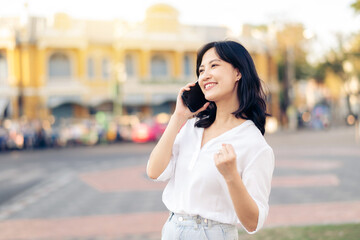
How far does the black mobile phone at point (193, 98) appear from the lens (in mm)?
2824

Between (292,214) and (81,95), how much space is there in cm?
3132

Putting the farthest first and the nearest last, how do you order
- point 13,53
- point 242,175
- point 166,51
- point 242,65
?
point 166,51 → point 13,53 → point 242,65 → point 242,175

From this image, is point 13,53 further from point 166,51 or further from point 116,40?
point 166,51

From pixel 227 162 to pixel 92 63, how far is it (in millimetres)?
38554

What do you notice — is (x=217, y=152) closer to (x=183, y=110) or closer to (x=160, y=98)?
(x=183, y=110)

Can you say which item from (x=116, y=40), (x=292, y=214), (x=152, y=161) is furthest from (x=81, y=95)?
(x=152, y=161)

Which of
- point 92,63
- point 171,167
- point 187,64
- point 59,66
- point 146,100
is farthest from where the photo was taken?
point 187,64

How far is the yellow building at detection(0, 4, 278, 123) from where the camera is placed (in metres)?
37.2

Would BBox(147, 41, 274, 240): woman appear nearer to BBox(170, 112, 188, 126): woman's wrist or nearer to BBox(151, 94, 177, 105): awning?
BBox(170, 112, 188, 126): woman's wrist

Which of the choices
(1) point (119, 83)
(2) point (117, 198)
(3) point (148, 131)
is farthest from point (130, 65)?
(2) point (117, 198)

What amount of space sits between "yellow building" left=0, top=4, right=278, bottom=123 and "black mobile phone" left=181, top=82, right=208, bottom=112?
32227mm

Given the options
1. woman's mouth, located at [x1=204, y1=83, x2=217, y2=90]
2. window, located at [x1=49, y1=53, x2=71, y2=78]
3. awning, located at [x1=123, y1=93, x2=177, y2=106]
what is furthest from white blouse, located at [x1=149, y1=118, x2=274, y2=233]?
window, located at [x1=49, y1=53, x2=71, y2=78]

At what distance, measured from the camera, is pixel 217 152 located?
2.49 m

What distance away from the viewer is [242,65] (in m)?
2.60
